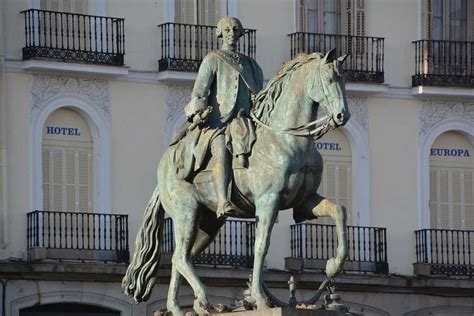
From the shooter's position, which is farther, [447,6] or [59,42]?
[447,6]

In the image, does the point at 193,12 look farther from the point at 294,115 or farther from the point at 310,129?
the point at 310,129

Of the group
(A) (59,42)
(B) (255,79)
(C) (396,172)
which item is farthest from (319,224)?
(B) (255,79)

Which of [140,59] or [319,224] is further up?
[140,59]

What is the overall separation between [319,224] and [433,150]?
3.59m

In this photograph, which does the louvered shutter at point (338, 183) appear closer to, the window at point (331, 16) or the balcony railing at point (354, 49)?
the balcony railing at point (354, 49)

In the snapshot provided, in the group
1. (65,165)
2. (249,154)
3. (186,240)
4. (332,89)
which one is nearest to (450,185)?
(65,165)

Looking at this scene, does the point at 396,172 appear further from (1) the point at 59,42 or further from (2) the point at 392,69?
(1) the point at 59,42

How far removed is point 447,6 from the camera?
173ft

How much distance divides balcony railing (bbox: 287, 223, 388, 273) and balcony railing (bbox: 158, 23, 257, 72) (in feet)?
12.8

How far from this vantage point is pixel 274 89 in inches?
1095

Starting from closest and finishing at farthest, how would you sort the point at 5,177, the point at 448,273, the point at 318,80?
1. the point at 318,80
2. the point at 5,177
3. the point at 448,273

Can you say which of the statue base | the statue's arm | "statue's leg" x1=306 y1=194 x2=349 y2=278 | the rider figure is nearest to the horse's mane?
the rider figure

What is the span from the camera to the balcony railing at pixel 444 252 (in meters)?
51.9

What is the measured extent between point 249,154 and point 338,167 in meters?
24.0
